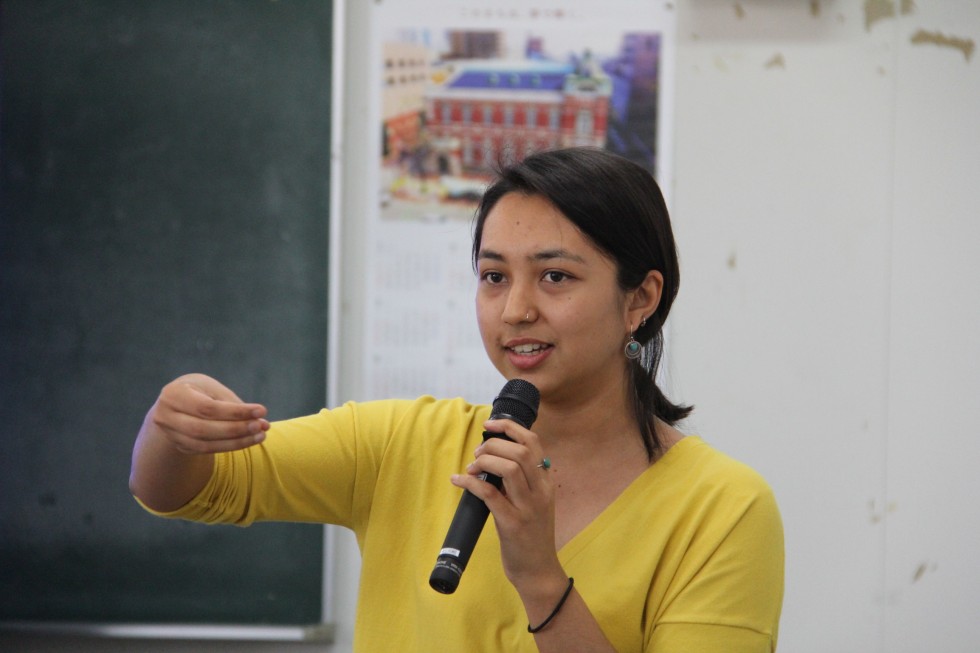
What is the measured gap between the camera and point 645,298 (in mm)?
1582

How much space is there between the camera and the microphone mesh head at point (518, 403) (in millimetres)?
1309

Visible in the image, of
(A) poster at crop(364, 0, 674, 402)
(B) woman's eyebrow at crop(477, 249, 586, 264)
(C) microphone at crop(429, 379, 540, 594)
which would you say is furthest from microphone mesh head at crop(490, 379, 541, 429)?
(A) poster at crop(364, 0, 674, 402)

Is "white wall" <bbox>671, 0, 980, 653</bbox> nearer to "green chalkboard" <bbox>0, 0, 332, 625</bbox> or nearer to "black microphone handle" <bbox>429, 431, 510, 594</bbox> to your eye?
"green chalkboard" <bbox>0, 0, 332, 625</bbox>

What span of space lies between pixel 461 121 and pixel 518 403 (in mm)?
1763

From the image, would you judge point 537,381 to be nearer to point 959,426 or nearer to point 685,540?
point 685,540

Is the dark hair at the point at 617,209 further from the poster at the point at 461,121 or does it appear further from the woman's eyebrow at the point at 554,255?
the poster at the point at 461,121

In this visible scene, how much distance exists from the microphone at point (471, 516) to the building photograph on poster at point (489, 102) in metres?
1.64

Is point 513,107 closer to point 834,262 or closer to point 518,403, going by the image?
point 834,262

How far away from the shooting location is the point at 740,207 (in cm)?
290

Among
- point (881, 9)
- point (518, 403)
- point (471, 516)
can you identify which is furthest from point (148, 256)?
point (881, 9)

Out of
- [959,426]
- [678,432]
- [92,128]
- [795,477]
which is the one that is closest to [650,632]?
[678,432]

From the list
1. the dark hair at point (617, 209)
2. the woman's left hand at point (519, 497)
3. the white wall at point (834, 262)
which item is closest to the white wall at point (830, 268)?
the white wall at point (834, 262)

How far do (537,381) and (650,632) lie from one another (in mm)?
380

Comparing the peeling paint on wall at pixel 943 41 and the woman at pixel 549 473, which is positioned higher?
the peeling paint on wall at pixel 943 41
